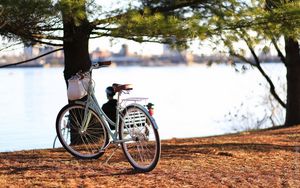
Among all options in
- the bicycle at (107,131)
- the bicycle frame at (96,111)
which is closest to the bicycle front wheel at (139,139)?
the bicycle at (107,131)

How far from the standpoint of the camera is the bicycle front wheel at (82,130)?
5.67 meters

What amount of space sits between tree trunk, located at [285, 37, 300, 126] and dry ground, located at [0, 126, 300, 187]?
16.0 ft

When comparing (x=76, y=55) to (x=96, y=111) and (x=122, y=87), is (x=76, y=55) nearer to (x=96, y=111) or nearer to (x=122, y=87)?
(x=96, y=111)

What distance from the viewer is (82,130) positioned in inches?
227

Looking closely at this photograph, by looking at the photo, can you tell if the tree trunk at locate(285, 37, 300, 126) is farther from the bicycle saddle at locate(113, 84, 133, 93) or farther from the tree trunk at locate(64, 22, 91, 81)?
the bicycle saddle at locate(113, 84, 133, 93)

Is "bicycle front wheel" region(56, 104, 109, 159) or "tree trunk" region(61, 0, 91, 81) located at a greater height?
"tree trunk" region(61, 0, 91, 81)

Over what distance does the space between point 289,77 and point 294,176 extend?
22.2 feet

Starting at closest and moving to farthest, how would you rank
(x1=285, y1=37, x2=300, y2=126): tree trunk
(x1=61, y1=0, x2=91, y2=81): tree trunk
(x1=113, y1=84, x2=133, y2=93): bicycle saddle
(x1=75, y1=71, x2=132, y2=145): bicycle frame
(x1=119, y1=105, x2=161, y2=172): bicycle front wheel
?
(x1=119, y1=105, x2=161, y2=172): bicycle front wheel < (x1=113, y1=84, x2=133, y2=93): bicycle saddle < (x1=75, y1=71, x2=132, y2=145): bicycle frame < (x1=61, y1=0, x2=91, y2=81): tree trunk < (x1=285, y1=37, x2=300, y2=126): tree trunk

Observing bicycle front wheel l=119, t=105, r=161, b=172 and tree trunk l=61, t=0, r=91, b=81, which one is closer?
bicycle front wheel l=119, t=105, r=161, b=172

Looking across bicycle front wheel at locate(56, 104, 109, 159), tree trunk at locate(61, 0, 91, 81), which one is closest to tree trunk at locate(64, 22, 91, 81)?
tree trunk at locate(61, 0, 91, 81)

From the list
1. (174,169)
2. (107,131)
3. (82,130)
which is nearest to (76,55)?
(82,130)

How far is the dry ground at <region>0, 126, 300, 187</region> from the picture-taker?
4.86 metres

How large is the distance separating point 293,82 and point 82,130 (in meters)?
6.98

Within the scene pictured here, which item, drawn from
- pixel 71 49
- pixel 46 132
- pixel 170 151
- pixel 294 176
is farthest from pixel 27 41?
pixel 46 132
